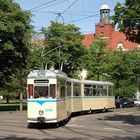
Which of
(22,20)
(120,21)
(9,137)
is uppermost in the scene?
(22,20)

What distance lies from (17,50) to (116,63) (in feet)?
80.0

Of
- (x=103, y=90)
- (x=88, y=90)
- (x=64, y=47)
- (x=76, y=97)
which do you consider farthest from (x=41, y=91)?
(x=64, y=47)

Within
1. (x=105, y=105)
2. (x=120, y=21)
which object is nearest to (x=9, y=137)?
(x=120, y=21)

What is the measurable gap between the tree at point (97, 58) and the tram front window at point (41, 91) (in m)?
43.2

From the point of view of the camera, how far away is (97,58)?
69.9 meters

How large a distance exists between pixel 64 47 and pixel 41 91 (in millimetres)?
43170

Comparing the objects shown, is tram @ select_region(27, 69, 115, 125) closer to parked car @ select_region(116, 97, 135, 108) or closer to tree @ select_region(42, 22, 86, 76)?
parked car @ select_region(116, 97, 135, 108)

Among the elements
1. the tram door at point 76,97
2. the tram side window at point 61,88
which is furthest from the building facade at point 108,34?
the tram side window at point 61,88

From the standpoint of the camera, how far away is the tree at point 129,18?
92.3 feet

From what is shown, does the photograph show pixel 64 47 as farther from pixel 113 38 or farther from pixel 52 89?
pixel 113 38

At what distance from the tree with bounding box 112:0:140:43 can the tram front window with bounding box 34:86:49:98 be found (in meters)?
7.07

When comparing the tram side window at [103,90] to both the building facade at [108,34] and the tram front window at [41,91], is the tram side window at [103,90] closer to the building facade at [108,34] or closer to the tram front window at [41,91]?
the tram front window at [41,91]

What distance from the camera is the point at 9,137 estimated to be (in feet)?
63.1

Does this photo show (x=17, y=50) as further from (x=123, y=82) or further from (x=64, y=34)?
(x=123, y=82)
